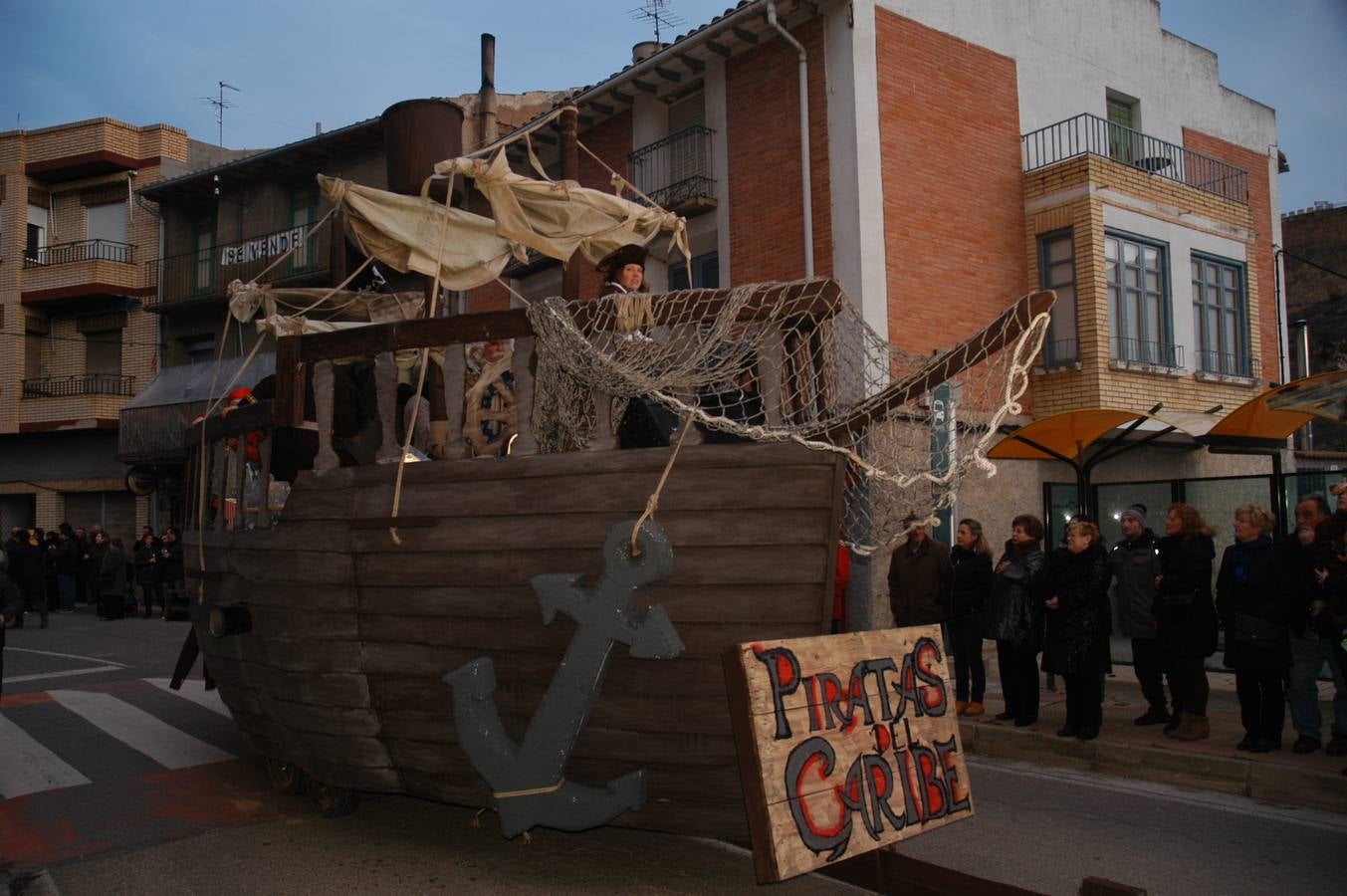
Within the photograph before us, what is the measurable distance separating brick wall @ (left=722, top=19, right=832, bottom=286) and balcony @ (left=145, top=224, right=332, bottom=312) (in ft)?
36.8

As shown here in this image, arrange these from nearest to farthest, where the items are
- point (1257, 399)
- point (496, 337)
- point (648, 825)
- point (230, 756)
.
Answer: point (648, 825) < point (496, 337) < point (230, 756) < point (1257, 399)

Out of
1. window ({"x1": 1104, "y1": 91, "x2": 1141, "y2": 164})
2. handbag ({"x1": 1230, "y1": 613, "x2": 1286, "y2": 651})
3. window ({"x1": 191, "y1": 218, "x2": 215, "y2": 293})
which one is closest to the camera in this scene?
handbag ({"x1": 1230, "y1": 613, "x2": 1286, "y2": 651})

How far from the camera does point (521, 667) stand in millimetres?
4262

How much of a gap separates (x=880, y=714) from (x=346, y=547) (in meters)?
2.44

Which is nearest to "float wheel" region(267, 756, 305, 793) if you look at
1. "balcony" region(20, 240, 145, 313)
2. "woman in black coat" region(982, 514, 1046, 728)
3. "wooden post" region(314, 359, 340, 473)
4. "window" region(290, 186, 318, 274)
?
"wooden post" region(314, 359, 340, 473)

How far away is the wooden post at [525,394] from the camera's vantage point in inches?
178

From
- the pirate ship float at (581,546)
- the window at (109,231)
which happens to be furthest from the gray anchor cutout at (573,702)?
the window at (109,231)

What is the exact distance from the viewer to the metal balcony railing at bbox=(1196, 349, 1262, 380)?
1634 cm

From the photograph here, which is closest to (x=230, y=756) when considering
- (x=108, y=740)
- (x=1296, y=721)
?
(x=108, y=740)

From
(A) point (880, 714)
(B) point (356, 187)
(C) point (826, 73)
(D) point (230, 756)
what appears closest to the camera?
(A) point (880, 714)

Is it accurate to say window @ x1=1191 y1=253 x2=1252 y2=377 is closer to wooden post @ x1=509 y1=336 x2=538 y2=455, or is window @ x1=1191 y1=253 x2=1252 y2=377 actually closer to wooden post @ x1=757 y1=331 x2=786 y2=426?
wooden post @ x1=757 y1=331 x2=786 y2=426

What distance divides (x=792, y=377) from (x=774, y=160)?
10.8 m

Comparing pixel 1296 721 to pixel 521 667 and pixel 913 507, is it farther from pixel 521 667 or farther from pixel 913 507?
pixel 521 667

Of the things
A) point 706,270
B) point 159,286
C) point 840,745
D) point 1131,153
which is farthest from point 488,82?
point 159,286
